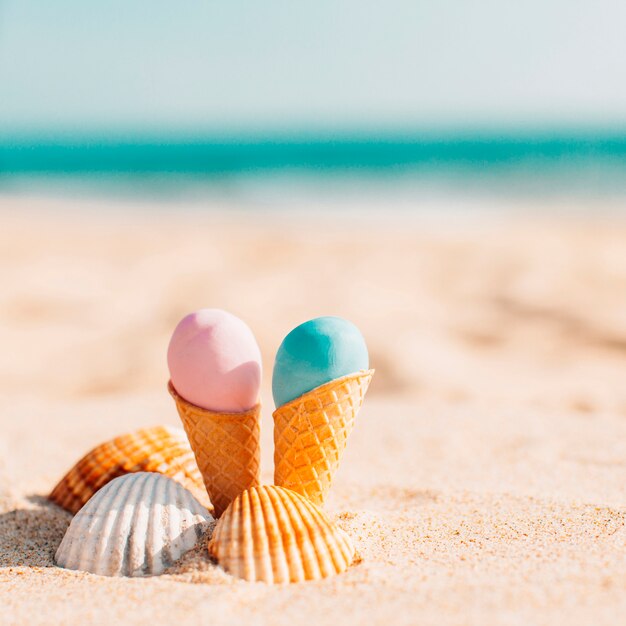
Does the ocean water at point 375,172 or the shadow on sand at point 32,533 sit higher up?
the ocean water at point 375,172

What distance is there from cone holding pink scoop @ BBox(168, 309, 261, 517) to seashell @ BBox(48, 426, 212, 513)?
305mm

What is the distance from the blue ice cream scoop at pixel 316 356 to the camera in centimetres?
228

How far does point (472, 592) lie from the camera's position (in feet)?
6.52

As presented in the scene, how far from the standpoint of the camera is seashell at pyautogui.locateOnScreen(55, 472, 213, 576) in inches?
87.2

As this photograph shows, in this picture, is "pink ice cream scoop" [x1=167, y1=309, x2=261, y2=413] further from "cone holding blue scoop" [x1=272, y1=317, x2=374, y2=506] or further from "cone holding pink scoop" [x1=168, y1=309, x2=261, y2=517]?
"cone holding blue scoop" [x1=272, y1=317, x2=374, y2=506]

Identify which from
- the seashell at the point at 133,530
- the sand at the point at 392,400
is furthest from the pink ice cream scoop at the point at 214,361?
the sand at the point at 392,400

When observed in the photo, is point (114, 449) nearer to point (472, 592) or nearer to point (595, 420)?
point (472, 592)

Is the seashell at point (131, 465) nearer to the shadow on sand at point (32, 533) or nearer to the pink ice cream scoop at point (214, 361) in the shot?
the shadow on sand at point (32, 533)

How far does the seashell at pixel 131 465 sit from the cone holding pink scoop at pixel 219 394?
1.00 feet

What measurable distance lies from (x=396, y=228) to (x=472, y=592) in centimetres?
1182

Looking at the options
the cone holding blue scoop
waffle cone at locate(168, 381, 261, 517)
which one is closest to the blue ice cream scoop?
the cone holding blue scoop

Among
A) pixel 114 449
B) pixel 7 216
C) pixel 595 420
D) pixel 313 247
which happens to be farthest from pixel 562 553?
pixel 7 216

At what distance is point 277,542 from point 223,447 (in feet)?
1.59

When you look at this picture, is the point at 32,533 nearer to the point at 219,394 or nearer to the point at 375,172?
the point at 219,394
